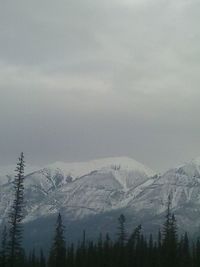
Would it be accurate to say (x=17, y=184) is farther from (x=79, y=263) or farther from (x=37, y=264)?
(x=37, y=264)

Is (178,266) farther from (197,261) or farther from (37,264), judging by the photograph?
(37,264)

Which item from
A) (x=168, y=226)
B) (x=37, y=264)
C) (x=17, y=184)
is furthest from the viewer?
(x=37, y=264)

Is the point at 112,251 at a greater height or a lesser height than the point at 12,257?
greater

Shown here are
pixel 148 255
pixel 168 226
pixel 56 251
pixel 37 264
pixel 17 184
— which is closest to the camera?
pixel 17 184

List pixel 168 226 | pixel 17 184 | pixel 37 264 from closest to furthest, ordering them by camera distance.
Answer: pixel 17 184 → pixel 168 226 → pixel 37 264

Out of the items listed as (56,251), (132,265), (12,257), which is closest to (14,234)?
(12,257)

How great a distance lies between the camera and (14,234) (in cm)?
6831

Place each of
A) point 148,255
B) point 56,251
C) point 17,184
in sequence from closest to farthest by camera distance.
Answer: point 17,184, point 56,251, point 148,255

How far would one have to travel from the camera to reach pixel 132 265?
391 feet

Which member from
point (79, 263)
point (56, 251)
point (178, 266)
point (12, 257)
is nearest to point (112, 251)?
point (79, 263)

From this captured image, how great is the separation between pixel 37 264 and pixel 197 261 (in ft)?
146

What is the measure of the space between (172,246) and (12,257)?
37.5 metres

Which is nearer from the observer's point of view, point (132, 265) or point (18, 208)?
point (18, 208)

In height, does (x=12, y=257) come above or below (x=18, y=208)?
below
